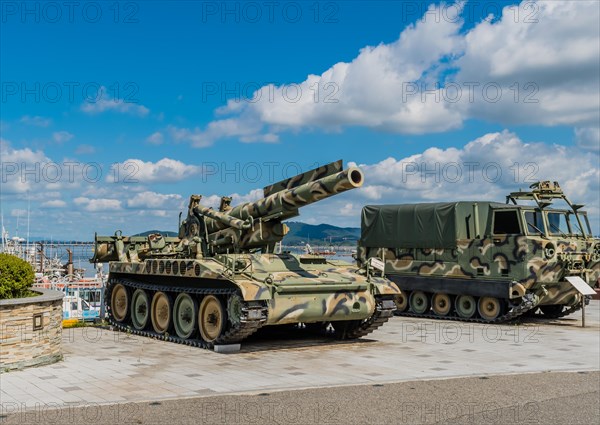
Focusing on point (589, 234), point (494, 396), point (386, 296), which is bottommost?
point (494, 396)

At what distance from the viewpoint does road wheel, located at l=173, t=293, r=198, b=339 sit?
15961 mm

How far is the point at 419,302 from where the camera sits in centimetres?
2230

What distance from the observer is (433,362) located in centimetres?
1337

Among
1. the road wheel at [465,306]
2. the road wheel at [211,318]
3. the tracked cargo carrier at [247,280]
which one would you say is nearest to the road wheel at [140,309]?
the tracked cargo carrier at [247,280]

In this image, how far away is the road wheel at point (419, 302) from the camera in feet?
72.3

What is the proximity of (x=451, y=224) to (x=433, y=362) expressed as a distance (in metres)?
8.37

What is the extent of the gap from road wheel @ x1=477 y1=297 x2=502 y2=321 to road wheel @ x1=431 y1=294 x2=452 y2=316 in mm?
1082

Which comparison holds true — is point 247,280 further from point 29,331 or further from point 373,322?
point 29,331

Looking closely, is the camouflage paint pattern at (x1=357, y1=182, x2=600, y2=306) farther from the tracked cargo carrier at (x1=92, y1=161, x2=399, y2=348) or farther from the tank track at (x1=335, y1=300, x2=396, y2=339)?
the tracked cargo carrier at (x1=92, y1=161, x2=399, y2=348)

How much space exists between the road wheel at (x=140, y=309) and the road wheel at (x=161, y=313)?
0.92 ft

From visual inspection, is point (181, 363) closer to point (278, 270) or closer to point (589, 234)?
point (278, 270)

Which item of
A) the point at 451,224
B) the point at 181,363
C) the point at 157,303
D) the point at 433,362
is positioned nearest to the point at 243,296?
the point at 181,363

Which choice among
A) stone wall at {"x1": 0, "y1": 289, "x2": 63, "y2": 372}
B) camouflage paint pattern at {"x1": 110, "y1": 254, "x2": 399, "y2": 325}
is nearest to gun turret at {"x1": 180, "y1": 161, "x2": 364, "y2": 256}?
camouflage paint pattern at {"x1": 110, "y1": 254, "x2": 399, "y2": 325}

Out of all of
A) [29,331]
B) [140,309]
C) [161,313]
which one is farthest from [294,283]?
[140,309]
